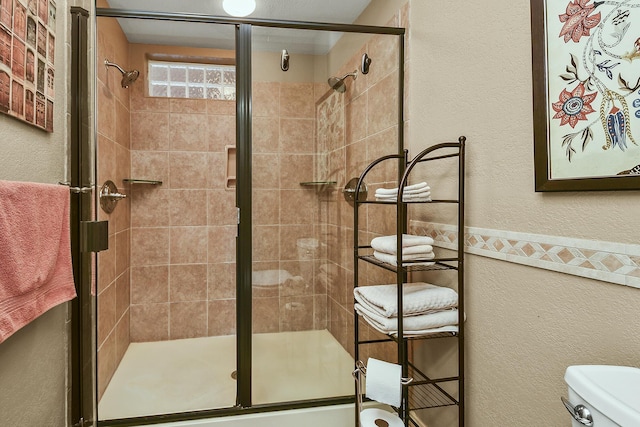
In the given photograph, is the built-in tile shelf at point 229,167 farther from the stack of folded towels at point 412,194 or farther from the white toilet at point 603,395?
the white toilet at point 603,395

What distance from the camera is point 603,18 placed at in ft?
3.05

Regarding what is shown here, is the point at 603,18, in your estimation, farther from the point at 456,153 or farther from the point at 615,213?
the point at 456,153

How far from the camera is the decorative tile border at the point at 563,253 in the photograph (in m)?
0.90

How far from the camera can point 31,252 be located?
110 centimetres

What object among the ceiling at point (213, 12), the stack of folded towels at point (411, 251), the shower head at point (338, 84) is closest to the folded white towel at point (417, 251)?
the stack of folded towels at point (411, 251)

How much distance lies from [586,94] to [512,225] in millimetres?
424

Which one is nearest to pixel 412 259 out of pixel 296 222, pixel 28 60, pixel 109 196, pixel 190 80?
pixel 296 222

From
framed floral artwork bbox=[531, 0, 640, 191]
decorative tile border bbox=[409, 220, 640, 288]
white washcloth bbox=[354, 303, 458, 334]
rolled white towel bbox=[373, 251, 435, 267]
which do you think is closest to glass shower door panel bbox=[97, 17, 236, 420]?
white washcloth bbox=[354, 303, 458, 334]

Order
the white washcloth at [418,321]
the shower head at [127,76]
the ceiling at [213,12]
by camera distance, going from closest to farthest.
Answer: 1. the white washcloth at [418,321]
2. the ceiling at [213,12]
3. the shower head at [127,76]

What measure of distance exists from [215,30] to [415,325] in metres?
1.94

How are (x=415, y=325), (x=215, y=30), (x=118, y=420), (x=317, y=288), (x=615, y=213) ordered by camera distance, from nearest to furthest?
(x=615, y=213) < (x=415, y=325) < (x=118, y=420) < (x=317, y=288) < (x=215, y=30)

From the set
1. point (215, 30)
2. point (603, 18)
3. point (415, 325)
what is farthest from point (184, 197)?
point (603, 18)

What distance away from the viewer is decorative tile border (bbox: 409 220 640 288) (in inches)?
35.2

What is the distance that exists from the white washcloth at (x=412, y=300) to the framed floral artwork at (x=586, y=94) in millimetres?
534
